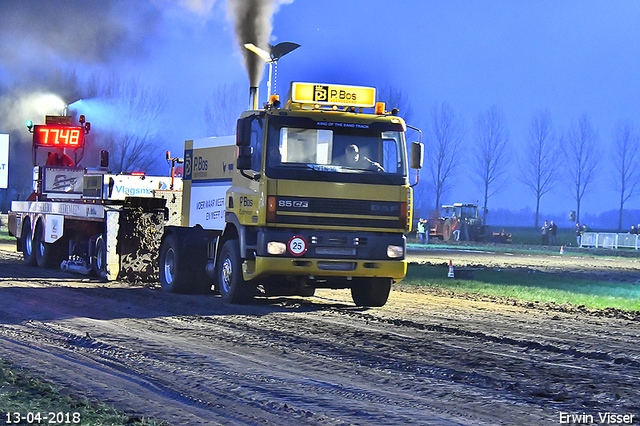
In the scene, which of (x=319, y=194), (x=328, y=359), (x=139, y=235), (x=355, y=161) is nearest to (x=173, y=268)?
(x=139, y=235)

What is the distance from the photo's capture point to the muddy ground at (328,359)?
21.8 ft

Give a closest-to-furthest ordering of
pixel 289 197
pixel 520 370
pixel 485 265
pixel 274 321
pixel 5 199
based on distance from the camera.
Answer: pixel 520 370 → pixel 274 321 → pixel 289 197 → pixel 485 265 → pixel 5 199

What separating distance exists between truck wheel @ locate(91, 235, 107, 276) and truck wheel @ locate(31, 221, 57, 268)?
3.05 metres

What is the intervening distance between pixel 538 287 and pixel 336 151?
8324 millimetres

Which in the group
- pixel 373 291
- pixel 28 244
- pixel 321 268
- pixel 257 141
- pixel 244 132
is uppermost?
pixel 244 132

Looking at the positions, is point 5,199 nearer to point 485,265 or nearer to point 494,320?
point 485,265

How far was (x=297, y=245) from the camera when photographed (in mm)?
12984

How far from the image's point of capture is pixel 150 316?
40.8ft

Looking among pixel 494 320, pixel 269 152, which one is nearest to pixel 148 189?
pixel 269 152

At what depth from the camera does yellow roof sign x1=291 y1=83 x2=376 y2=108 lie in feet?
44.3

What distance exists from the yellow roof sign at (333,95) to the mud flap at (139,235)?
243 inches

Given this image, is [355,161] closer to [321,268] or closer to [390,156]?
[390,156]

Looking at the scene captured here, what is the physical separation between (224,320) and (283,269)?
1.46 metres

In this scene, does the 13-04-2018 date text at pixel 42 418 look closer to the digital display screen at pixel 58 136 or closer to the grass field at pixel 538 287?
the grass field at pixel 538 287
